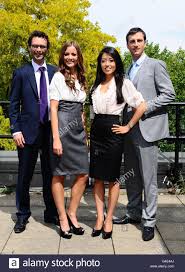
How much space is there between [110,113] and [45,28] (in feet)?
75.5

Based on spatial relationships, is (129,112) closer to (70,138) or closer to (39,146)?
(70,138)

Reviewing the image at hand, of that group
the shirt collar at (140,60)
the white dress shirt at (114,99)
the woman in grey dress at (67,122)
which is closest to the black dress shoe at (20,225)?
the woman in grey dress at (67,122)

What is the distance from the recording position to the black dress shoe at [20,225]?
4.50m

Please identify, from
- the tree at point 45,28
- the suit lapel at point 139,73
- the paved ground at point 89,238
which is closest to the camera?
the paved ground at point 89,238

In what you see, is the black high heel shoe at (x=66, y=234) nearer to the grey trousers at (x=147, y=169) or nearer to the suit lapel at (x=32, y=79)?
the grey trousers at (x=147, y=169)

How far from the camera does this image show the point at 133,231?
4.54 m

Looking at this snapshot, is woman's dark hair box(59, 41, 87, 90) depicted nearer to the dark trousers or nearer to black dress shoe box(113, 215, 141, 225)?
the dark trousers

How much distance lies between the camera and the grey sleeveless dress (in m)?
4.20

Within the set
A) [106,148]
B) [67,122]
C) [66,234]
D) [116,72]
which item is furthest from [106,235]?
[116,72]

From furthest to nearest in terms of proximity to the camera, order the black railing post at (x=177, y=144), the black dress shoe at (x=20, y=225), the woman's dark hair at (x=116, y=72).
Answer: the black railing post at (x=177, y=144), the black dress shoe at (x=20, y=225), the woman's dark hair at (x=116, y=72)

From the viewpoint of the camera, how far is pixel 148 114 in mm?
4230

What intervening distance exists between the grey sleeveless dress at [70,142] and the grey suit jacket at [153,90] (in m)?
0.62

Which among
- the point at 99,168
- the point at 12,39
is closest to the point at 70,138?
the point at 99,168

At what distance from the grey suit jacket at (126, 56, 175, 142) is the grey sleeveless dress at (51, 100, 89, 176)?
0.62 metres
